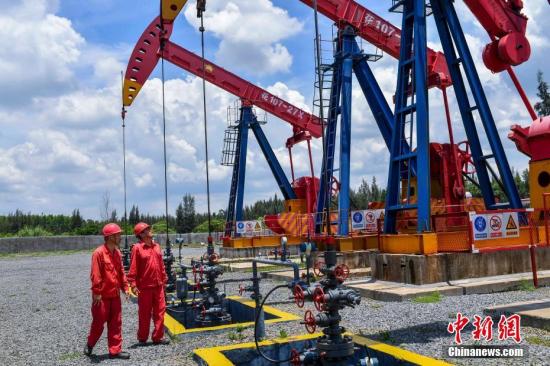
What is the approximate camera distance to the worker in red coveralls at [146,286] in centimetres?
573

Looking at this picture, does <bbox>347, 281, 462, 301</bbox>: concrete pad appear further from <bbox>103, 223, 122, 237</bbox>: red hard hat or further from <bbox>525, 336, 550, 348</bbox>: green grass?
<bbox>103, 223, 122, 237</bbox>: red hard hat

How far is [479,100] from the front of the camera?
10.9m

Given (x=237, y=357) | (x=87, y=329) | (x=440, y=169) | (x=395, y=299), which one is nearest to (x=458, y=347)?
(x=237, y=357)

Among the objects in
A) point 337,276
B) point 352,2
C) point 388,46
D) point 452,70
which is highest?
point 352,2

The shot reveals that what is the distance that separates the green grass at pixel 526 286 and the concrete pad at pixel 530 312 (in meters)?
1.85

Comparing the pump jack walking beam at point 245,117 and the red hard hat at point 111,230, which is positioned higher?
the pump jack walking beam at point 245,117

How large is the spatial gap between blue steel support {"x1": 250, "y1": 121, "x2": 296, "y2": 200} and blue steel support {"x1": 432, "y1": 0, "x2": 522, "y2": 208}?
12.1 metres

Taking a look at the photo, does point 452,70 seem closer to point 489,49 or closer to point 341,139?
point 489,49

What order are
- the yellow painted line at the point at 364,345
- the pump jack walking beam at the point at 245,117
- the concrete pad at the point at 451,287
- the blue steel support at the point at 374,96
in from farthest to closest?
the pump jack walking beam at the point at 245,117 → the blue steel support at the point at 374,96 → the concrete pad at the point at 451,287 → the yellow painted line at the point at 364,345

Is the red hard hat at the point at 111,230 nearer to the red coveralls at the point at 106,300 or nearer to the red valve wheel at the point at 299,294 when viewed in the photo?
the red coveralls at the point at 106,300

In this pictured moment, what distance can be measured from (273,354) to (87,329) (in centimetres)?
346

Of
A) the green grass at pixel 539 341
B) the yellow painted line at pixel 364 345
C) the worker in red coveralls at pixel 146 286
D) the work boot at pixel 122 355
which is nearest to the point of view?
the yellow painted line at pixel 364 345

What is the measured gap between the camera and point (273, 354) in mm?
4684

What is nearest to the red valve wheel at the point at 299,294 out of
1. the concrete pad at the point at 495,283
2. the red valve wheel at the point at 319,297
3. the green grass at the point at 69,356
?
the red valve wheel at the point at 319,297
